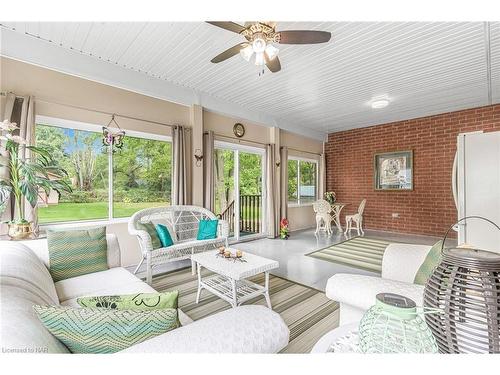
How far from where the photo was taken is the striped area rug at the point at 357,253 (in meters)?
3.42

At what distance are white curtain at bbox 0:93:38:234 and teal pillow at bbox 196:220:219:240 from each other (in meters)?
1.85

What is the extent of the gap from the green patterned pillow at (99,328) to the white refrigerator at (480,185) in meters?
2.75

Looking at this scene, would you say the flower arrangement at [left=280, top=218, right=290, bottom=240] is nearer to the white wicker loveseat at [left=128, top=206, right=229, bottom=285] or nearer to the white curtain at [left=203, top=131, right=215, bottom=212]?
the white curtain at [left=203, top=131, right=215, bottom=212]

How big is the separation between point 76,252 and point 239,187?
3.45m

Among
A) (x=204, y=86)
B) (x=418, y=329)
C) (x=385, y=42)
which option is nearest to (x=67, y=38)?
(x=204, y=86)

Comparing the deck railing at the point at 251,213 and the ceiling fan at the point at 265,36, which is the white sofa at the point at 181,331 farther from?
the deck railing at the point at 251,213

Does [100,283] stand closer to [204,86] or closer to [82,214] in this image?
[82,214]

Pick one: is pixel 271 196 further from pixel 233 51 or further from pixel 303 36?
pixel 303 36

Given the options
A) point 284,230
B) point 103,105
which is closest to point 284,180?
point 284,230

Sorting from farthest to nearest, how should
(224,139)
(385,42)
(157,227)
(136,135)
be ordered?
(224,139) < (136,135) < (157,227) < (385,42)

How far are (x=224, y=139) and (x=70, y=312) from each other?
161 inches

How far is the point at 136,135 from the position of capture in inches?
136

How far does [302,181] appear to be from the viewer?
6.57 meters

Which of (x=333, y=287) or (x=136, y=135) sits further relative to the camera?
(x=136, y=135)
